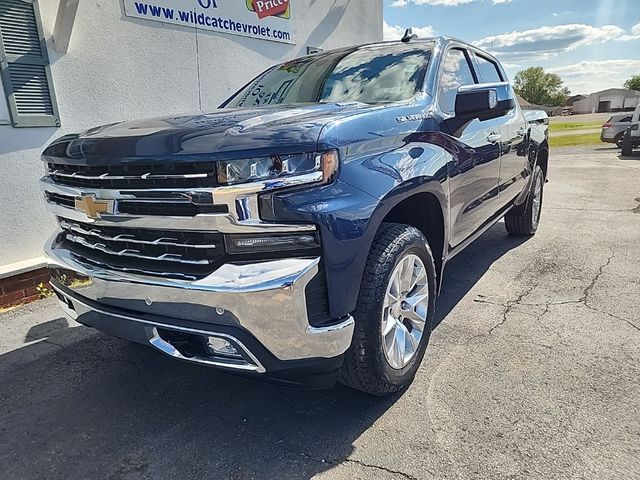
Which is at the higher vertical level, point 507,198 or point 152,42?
point 152,42

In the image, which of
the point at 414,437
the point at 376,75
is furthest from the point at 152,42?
the point at 414,437

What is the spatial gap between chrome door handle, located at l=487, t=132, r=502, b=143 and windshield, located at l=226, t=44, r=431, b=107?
89 cm

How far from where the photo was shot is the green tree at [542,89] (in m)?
102

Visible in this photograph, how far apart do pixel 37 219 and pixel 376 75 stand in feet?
11.5

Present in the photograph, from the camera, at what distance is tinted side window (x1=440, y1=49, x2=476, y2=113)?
124 inches

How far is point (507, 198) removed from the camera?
4.54 meters

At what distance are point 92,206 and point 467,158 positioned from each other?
236 centimetres

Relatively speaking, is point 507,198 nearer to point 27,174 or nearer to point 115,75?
point 115,75

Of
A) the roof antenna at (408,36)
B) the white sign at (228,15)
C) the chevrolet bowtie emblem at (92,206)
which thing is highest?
the white sign at (228,15)

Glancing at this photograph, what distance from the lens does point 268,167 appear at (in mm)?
1952

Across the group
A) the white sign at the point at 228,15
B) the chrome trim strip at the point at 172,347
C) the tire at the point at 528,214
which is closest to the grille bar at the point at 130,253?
the chrome trim strip at the point at 172,347

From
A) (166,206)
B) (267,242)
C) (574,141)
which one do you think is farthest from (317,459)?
(574,141)

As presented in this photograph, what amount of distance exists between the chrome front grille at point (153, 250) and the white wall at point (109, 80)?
8.01 ft

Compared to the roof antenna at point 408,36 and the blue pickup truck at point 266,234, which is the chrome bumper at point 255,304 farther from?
the roof antenna at point 408,36
